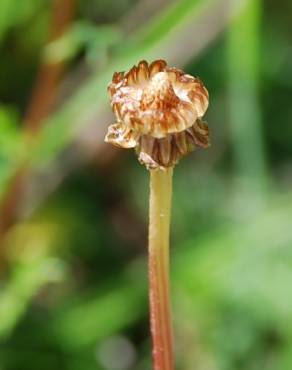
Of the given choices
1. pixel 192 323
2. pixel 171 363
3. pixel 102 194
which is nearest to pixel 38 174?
pixel 102 194

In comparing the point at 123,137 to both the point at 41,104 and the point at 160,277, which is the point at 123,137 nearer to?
the point at 160,277

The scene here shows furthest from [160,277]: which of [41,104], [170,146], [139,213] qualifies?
[139,213]

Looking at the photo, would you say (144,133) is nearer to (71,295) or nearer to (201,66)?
(71,295)

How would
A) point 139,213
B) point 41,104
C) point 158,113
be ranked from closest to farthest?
point 158,113, point 41,104, point 139,213

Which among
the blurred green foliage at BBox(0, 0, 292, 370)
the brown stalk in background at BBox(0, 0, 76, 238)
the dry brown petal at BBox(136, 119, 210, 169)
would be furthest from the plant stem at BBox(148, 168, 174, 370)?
the brown stalk in background at BBox(0, 0, 76, 238)

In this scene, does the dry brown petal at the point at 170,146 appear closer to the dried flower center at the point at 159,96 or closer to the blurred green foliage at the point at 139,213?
the dried flower center at the point at 159,96

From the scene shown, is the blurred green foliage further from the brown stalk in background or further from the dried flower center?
the dried flower center
